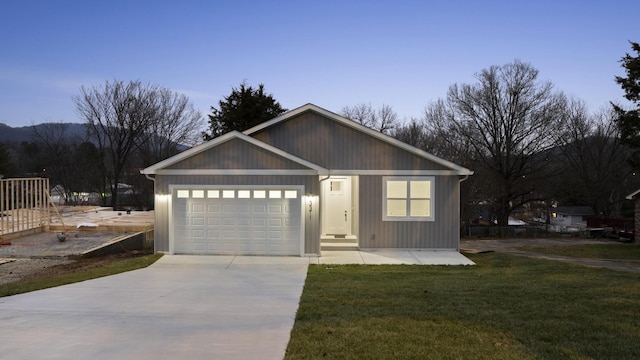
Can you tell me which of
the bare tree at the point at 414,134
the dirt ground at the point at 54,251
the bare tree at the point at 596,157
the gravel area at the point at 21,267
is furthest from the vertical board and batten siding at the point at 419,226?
the bare tree at the point at 596,157

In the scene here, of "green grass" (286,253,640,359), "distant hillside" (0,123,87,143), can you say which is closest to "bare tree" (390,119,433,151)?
"distant hillside" (0,123,87,143)

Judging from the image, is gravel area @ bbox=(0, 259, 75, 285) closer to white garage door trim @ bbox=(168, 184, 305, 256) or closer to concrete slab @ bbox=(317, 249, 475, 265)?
white garage door trim @ bbox=(168, 184, 305, 256)

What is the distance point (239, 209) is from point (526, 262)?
858 centimetres

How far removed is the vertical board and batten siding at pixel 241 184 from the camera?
526 inches

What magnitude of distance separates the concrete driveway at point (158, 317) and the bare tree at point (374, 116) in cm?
3946

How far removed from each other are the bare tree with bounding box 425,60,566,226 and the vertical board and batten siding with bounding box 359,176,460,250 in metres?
21.5

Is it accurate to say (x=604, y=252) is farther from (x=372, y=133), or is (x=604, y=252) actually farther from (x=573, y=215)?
(x=573, y=215)

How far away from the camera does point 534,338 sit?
209 inches

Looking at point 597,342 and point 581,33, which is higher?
point 581,33

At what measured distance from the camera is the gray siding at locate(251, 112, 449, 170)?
1495 centimetres

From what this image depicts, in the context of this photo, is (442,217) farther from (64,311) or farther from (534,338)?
(64,311)

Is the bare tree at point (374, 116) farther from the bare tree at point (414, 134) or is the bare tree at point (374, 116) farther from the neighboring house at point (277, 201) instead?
the neighboring house at point (277, 201)

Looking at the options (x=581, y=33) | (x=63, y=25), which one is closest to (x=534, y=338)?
(x=581, y=33)

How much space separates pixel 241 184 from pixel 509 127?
28342 millimetres
